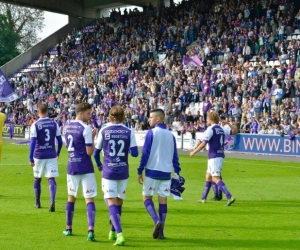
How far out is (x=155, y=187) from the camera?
10.6 meters

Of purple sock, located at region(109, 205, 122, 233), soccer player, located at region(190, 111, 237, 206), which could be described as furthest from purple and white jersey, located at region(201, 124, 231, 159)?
purple sock, located at region(109, 205, 122, 233)

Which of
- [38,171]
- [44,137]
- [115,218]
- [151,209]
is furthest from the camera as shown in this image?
[38,171]

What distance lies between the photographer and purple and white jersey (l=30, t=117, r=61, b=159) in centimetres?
1369

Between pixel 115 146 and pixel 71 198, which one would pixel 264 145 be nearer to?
pixel 71 198

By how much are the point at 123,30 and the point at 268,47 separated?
1694 centimetres

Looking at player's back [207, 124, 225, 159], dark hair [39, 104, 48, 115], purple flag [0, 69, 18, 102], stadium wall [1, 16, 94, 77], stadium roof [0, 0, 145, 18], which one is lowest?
player's back [207, 124, 225, 159]

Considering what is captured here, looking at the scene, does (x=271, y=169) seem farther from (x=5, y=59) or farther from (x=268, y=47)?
(x=5, y=59)

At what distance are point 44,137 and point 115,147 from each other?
407 cm

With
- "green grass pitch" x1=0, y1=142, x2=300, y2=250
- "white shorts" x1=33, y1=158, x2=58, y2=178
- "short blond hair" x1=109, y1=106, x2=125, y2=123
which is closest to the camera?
"short blond hair" x1=109, y1=106, x2=125, y2=123

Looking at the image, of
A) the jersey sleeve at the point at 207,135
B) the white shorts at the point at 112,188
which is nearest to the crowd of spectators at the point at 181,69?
the jersey sleeve at the point at 207,135

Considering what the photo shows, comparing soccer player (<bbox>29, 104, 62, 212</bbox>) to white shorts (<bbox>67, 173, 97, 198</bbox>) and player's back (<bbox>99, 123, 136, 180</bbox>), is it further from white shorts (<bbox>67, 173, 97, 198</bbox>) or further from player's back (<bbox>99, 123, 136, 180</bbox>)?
player's back (<bbox>99, 123, 136, 180</bbox>)

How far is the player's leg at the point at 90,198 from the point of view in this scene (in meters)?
10.3

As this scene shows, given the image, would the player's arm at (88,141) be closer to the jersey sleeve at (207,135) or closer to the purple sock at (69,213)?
the purple sock at (69,213)

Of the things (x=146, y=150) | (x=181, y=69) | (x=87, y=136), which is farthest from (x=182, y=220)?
(x=181, y=69)
